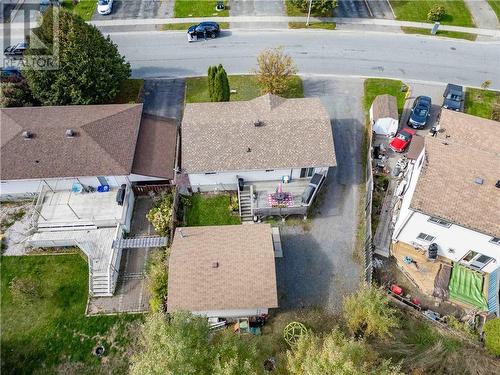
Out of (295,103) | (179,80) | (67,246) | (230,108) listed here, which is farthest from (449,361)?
(179,80)

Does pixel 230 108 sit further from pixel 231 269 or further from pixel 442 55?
pixel 442 55

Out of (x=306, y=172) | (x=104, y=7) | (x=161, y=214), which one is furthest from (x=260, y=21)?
(x=161, y=214)

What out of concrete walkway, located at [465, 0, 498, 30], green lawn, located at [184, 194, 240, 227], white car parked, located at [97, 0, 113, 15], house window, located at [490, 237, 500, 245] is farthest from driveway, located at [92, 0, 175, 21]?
house window, located at [490, 237, 500, 245]

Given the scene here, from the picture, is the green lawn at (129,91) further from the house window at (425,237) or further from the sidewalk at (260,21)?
the house window at (425,237)

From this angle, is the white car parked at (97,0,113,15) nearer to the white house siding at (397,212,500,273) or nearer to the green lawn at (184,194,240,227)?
the green lawn at (184,194,240,227)

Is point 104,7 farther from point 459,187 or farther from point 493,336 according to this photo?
point 493,336

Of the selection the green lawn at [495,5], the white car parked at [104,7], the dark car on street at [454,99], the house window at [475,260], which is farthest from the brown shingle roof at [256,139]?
the green lawn at [495,5]
